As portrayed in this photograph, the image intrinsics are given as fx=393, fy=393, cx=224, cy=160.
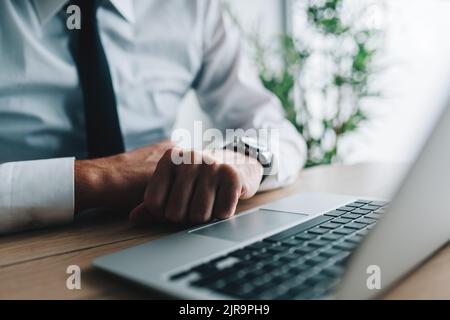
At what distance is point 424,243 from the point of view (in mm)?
328

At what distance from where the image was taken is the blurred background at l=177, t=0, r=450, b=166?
6.24ft

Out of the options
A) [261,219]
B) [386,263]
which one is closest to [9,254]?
[261,219]

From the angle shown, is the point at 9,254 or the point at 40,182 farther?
the point at 40,182

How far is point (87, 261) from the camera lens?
39cm

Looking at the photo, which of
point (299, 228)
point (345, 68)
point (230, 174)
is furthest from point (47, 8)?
point (345, 68)

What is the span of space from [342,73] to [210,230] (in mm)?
1727

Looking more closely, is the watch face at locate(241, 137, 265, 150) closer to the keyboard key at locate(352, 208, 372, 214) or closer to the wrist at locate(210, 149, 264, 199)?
the wrist at locate(210, 149, 264, 199)

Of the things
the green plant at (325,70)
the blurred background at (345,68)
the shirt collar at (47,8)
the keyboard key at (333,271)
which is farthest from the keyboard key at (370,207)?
the green plant at (325,70)

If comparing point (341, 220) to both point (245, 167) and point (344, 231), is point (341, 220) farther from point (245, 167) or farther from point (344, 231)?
point (245, 167)

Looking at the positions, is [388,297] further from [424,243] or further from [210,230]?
[210,230]

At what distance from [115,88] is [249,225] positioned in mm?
535

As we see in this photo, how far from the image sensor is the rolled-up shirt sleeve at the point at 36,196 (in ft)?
1.71

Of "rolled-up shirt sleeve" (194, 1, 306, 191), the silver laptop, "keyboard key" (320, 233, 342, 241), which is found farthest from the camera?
"rolled-up shirt sleeve" (194, 1, 306, 191)

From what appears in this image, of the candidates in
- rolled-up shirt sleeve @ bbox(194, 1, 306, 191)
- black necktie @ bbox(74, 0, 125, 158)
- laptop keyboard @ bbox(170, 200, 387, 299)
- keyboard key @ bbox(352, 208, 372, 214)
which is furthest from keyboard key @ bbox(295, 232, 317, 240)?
rolled-up shirt sleeve @ bbox(194, 1, 306, 191)
